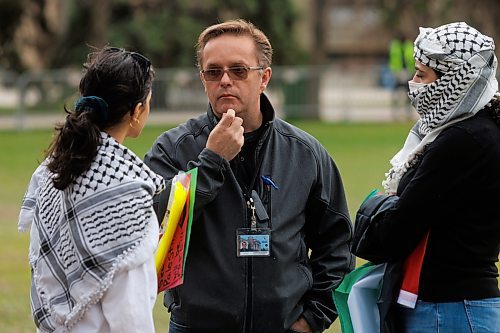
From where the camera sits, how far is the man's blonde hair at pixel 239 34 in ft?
15.1

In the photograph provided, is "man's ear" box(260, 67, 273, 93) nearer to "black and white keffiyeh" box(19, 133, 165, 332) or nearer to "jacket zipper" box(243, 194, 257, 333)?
"jacket zipper" box(243, 194, 257, 333)

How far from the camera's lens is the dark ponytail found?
3.86 metres

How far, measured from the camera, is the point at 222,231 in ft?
14.6

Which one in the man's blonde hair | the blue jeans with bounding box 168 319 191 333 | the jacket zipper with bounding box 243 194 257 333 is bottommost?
the blue jeans with bounding box 168 319 191 333

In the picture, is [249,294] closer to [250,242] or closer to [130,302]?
[250,242]

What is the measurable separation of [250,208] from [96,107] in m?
0.88

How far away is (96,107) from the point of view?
394 cm

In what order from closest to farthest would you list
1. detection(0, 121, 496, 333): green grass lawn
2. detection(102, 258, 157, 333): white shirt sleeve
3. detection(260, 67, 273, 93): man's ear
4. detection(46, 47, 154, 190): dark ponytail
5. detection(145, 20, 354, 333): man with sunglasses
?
detection(102, 258, 157, 333): white shirt sleeve
detection(46, 47, 154, 190): dark ponytail
detection(145, 20, 354, 333): man with sunglasses
detection(260, 67, 273, 93): man's ear
detection(0, 121, 496, 333): green grass lawn

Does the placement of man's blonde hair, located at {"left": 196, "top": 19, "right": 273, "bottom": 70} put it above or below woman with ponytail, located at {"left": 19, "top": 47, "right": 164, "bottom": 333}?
above

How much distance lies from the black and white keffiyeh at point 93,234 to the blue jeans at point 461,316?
108 cm

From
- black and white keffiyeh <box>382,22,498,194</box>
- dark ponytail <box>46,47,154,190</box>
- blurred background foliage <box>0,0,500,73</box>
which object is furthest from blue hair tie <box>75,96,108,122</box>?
blurred background foliage <box>0,0,500,73</box>

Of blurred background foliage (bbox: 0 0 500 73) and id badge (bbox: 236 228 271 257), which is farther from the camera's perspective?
blurred background foliage (bbox: 0 0 500 73)

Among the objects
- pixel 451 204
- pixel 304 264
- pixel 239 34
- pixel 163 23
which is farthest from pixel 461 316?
pixel 163 23

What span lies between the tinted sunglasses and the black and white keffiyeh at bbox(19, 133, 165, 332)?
2.47 ft
